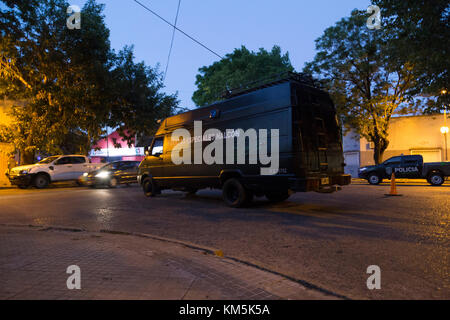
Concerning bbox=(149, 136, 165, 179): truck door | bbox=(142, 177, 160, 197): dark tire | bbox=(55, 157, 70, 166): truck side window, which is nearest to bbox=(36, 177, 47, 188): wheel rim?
bbox=(55, 157, 70, 166): truck side window

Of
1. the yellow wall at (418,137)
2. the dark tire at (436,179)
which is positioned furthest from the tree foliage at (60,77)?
the yellow wall at (418,137)

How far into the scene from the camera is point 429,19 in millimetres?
8461

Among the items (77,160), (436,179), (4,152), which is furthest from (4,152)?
(436,179)

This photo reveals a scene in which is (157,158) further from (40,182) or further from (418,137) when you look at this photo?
(418,137)

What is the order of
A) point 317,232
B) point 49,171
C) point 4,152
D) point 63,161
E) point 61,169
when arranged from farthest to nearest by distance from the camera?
point 4,152 → point 63,161 → point 61,169 → point 49,171 → point 317,232

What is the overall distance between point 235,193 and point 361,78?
18.5 m

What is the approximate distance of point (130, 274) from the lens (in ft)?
11.5

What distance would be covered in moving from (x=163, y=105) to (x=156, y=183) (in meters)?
12.8

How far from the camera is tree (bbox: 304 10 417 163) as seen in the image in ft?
70.9

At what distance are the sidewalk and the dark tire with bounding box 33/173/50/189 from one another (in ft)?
48.5

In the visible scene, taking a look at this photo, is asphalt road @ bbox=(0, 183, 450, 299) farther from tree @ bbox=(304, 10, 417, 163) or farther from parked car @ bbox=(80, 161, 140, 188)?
tree @ bbox=(304, 10, 417, 163)

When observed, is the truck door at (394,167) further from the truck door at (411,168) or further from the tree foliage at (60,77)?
the tree foliage at (60,77)

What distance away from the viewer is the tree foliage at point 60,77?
56.9 feet
